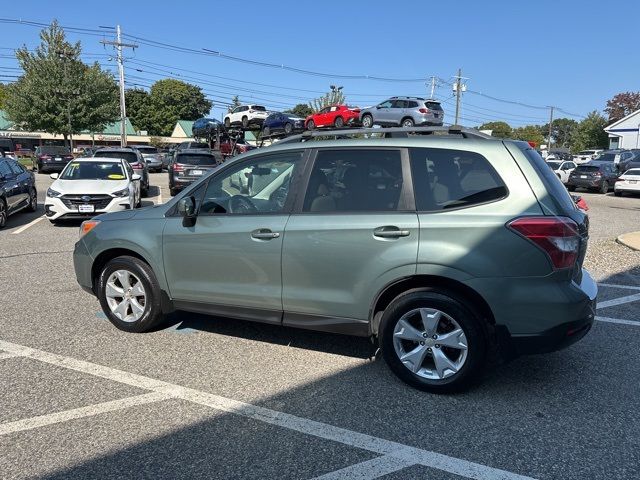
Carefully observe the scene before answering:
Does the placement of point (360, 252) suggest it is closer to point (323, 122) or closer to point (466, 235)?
point (466, 235)

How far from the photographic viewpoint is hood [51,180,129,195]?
11.0 metres

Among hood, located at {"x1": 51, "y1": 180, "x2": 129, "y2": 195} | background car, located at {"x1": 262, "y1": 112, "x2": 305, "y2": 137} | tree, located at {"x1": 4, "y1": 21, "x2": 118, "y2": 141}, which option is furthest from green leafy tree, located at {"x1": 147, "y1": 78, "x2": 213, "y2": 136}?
hood, located at {"x1": 51, "y1": 180, "x2": 129, "y2": 195}

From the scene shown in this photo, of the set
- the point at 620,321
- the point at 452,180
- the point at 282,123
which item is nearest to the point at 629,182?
the point at 282,123

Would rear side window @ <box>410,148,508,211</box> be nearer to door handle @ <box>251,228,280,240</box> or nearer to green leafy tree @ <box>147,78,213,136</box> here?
door handle @ <box>251,228,280,240</box>

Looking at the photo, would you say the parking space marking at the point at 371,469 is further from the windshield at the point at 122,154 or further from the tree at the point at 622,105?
the tree at the point at 622,105

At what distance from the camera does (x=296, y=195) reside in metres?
4.01

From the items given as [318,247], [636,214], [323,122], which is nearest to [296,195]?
[318,247]

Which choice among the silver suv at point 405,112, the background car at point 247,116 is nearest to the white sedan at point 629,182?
the silver suv at point 405,112

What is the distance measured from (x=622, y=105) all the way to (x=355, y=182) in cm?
10893

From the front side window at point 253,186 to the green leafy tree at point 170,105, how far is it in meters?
91.8

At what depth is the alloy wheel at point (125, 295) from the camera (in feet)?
15.4

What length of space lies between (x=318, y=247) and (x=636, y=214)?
1636 centimetres

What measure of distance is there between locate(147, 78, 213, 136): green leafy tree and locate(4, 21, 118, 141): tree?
161 feet

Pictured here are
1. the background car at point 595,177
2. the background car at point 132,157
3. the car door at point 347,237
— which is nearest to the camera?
the car door at point 347,237
